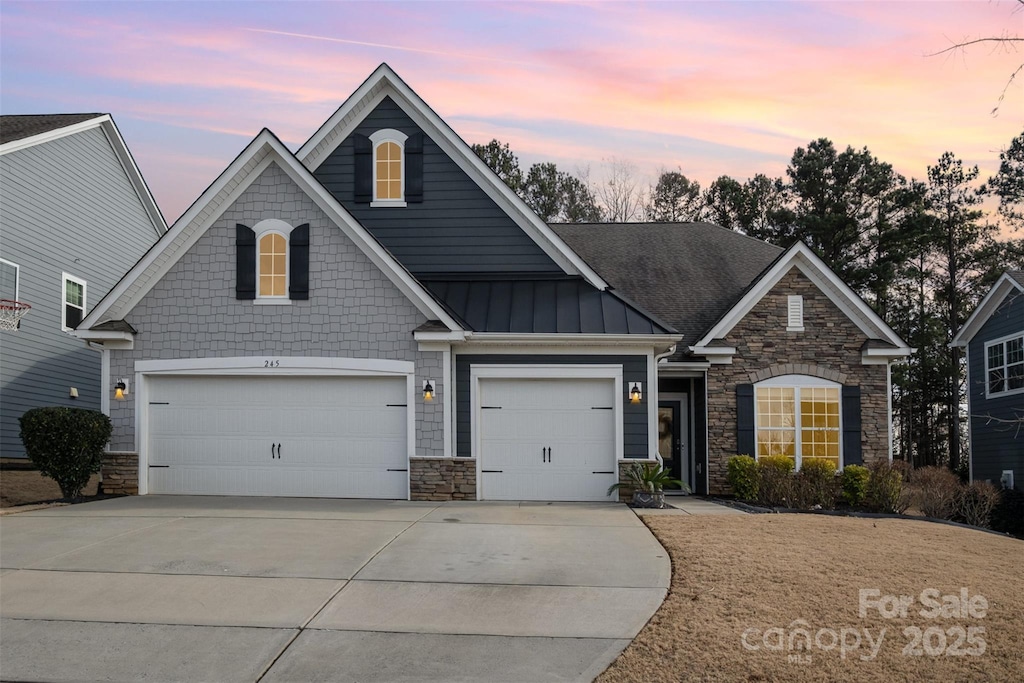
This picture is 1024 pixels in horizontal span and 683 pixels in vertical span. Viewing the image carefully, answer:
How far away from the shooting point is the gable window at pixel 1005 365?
20.8 meters

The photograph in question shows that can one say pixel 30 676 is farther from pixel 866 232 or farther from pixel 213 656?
pixel 866 232

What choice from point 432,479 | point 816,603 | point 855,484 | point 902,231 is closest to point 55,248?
point 432,479

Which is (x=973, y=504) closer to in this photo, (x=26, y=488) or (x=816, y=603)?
(x=816, y=603)

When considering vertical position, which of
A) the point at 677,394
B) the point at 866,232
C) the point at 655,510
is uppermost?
the point at 866,232

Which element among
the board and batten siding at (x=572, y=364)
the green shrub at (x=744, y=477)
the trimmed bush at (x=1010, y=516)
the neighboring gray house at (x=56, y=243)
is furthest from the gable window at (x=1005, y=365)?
the neighboring gray house at (x=56, y=243)

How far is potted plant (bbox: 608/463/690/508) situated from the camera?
14.5 metres

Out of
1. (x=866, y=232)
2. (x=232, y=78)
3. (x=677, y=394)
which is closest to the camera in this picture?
(x=232, y=78)

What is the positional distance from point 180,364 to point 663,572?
9460 mm

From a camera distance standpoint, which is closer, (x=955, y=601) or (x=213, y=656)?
(x=213, y=656)

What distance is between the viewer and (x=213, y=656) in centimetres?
700

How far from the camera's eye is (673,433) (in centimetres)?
1952

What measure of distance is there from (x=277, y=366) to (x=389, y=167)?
478 cm

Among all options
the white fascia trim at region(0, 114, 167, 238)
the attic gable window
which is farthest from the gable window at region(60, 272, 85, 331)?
the attic gable window

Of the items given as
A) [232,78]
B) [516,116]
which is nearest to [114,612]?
[232,78]
